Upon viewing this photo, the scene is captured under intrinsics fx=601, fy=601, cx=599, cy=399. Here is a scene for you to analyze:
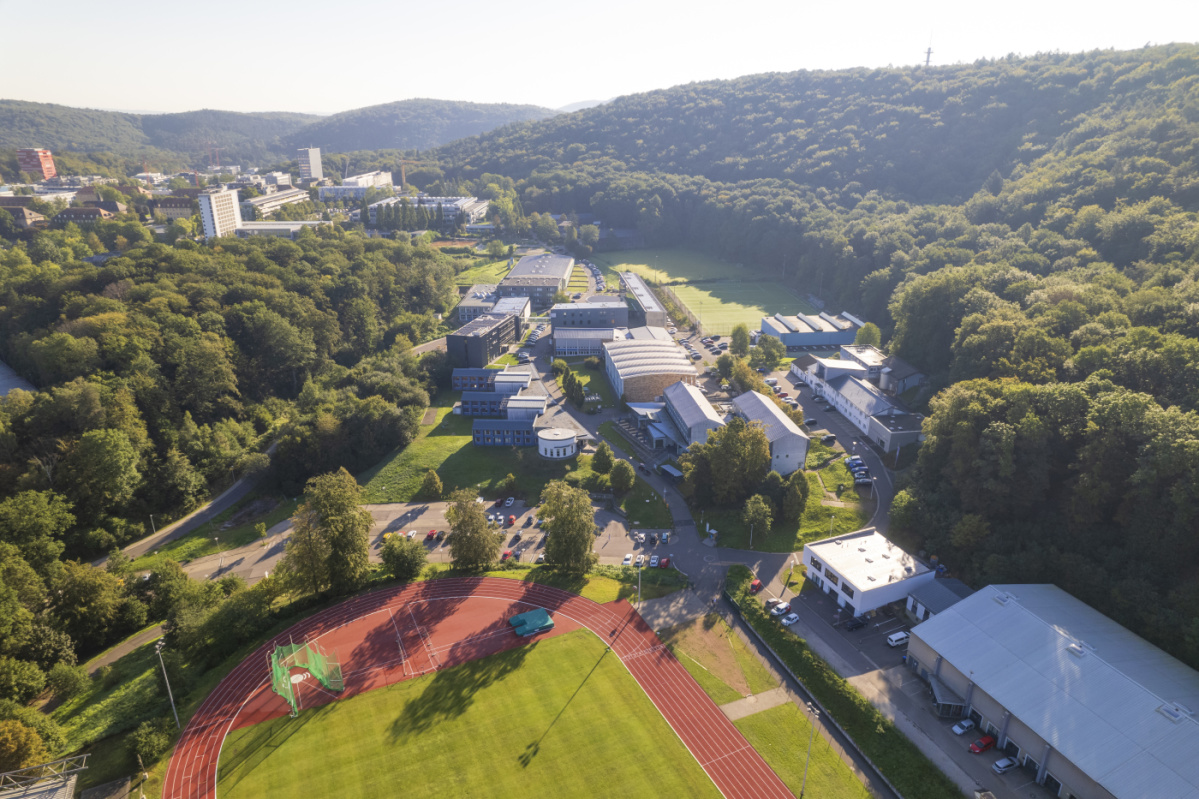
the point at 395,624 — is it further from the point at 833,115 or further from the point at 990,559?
the point at 833,115

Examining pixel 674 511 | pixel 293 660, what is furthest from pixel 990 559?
pixel 293 660

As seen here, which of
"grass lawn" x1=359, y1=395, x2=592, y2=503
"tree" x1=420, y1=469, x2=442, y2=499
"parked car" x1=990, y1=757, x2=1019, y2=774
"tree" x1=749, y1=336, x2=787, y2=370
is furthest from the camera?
"tree" x1=749, y1=336, x2=787, y2=370

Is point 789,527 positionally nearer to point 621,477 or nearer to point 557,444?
point 621,477

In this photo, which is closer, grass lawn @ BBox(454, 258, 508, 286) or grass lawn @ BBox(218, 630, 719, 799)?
grass lawn @ BBox(218, 630, 719, 799)

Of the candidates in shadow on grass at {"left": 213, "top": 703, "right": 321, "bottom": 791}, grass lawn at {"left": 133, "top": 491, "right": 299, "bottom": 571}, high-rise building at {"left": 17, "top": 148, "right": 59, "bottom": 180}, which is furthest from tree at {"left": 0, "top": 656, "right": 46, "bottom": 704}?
high-rise building at {"left": 17, "top": 148, "right": 59, "bottom": 180}

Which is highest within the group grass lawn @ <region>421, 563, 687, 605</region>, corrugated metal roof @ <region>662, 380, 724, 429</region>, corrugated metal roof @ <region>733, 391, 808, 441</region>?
corrugated metal roof @ <region>733, 391, 808, 441</region>

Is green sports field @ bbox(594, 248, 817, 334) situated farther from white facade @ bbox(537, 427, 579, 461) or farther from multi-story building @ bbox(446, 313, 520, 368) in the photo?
white facade @ bbox(537, 427, 579, 461)

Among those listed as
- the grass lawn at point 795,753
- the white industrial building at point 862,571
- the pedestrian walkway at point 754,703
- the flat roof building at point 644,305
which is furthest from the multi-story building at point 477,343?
the grass lawn at point 795,753
